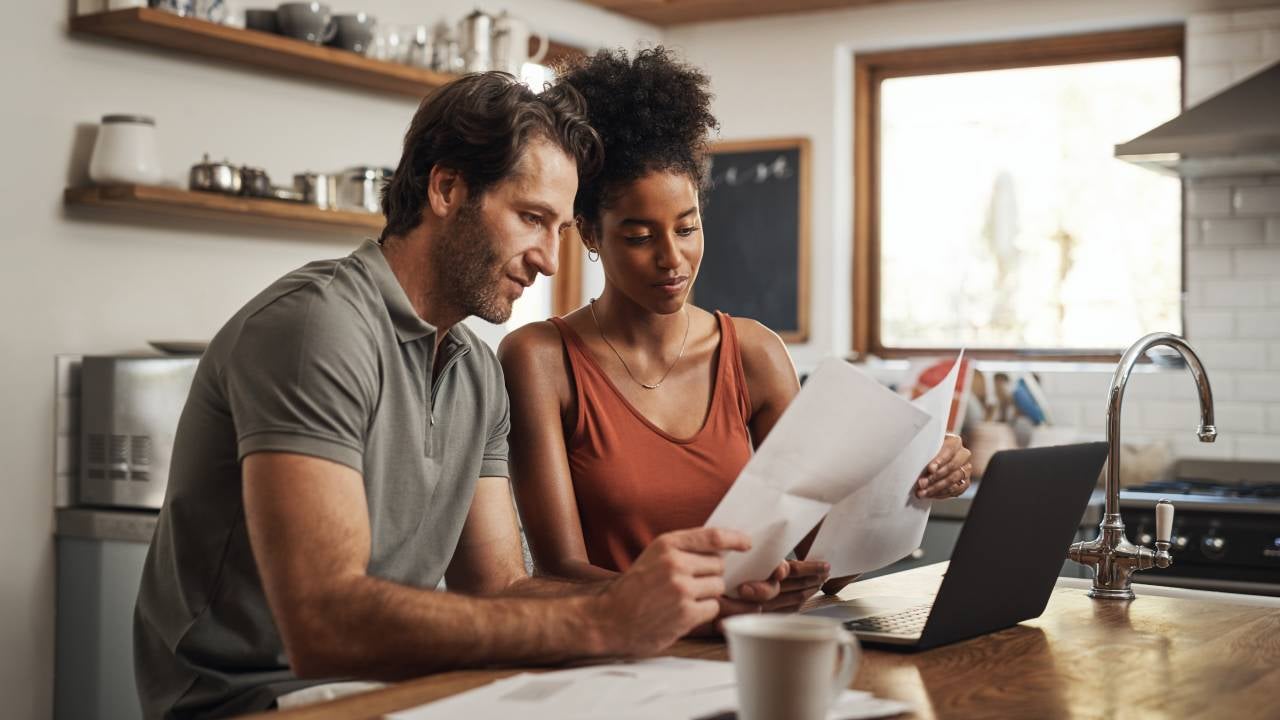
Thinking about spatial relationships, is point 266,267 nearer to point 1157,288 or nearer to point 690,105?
point 690,105

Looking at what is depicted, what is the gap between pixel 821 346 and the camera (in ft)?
16.8

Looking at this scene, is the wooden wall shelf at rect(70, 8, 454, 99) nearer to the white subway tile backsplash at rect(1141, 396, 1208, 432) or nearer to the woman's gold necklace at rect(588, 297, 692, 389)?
the woman's gold necklace at rect(588, 297, 692, 389)

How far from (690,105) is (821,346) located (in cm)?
309

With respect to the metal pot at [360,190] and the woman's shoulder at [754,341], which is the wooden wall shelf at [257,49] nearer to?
the metal pot at [360,190]

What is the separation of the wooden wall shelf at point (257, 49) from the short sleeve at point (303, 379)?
203 centimetres

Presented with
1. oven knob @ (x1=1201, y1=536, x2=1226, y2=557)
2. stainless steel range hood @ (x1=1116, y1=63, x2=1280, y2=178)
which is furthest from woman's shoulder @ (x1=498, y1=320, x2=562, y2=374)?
stainless steel range hood @ (x1=1116, y1=63, x2=1280, y2=178)

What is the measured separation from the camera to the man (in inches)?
54.2

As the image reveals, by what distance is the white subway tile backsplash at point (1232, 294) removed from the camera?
171 inches

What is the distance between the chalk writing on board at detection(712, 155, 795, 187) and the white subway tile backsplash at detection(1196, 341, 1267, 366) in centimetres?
158

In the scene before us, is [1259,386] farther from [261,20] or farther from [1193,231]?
[261,20]

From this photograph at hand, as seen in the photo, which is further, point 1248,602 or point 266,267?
point 266,267

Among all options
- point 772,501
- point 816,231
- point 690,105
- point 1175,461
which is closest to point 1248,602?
point 772,501

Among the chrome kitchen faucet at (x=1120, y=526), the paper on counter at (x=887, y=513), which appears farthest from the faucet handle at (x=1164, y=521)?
the paper on counter at (x=887, y=513)

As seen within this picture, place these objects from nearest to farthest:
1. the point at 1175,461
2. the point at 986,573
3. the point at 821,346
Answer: the point at 986,573 < the point at 1175,461 < the point at 821,346
